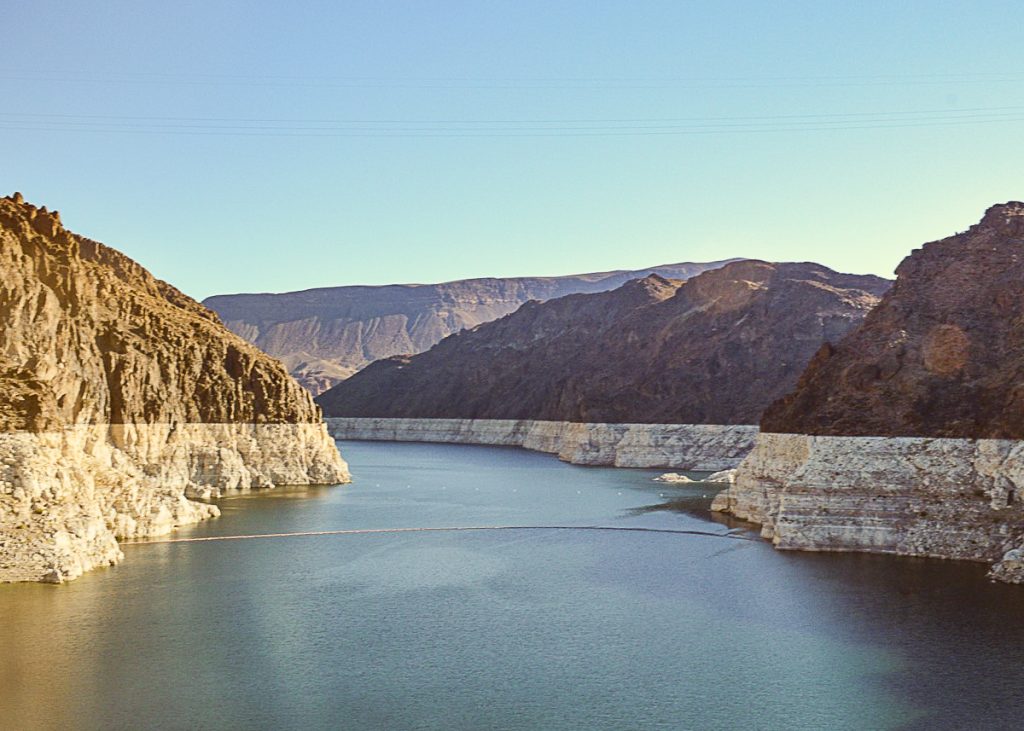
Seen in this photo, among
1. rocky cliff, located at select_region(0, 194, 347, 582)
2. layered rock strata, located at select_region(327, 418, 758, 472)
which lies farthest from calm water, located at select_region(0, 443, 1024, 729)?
layered rock strata, located at select_region(327, 418, 758, 472)

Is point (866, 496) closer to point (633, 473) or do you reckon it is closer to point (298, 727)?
point (298, 727)

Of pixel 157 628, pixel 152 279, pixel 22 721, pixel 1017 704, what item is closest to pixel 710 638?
pixel 1017 704

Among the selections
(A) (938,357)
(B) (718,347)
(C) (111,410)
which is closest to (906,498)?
(A) (938,357)

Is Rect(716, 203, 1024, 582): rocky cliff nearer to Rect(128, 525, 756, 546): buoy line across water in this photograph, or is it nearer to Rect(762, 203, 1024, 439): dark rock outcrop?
Rect(762, 203, 1024, 439): dark rock outcrop

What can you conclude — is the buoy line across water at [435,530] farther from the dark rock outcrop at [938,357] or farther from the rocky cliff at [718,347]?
the rocky cliff at [718,347]

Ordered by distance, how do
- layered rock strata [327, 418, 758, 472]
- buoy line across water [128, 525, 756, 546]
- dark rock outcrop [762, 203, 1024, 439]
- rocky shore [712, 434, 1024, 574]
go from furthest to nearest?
1. layered rock strata [327, 418, 758, 472]
2. buoy line across water [128, 525, 756, 546]
3. dark rock outcrop [762, 203, 1024, 439]
4. rocky shore [712, 434, 1024, 574]

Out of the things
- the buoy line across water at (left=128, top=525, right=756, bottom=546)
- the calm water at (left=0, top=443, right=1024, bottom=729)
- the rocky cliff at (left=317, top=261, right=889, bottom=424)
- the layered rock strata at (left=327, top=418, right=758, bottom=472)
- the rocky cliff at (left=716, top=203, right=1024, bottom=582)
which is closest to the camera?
the calm water at (left=0, top=443, right=1024, bottom=729)
